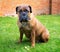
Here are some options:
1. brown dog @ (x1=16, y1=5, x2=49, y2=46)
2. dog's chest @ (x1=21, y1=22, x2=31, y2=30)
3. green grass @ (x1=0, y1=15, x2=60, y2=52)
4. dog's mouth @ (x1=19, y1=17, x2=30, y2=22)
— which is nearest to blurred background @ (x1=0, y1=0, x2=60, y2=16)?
green grass @ (x1=0, y1=15, x2=60, y2=52)

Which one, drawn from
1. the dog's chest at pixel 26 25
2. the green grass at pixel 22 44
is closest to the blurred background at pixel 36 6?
the green grass at pixel 22 44

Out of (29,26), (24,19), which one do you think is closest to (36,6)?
(29,26)

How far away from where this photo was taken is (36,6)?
45.6 ft

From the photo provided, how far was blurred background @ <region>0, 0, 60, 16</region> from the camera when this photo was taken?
13047 mm

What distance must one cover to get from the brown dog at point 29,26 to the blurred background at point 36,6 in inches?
242

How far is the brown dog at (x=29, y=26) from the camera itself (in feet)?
21.2

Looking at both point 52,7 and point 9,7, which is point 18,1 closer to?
point 9,7

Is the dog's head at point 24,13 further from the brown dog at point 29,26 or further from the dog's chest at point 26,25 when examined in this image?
the dog's chest at point 26,25

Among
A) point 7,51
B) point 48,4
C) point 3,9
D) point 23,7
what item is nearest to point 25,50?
point 7,51

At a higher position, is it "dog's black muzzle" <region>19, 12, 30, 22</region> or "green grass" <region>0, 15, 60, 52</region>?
"dog's black muzzle" <region>19, 12, 30, 22</region>

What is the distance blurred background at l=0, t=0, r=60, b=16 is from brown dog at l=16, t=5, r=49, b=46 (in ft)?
20.2

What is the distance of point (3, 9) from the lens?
13023 millimetres

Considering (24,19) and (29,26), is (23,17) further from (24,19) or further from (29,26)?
(29,26)

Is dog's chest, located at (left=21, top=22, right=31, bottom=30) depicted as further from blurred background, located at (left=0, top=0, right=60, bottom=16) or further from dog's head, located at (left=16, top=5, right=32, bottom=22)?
blurred background, located at (left=0, top=0, right=60, bottom=16)
